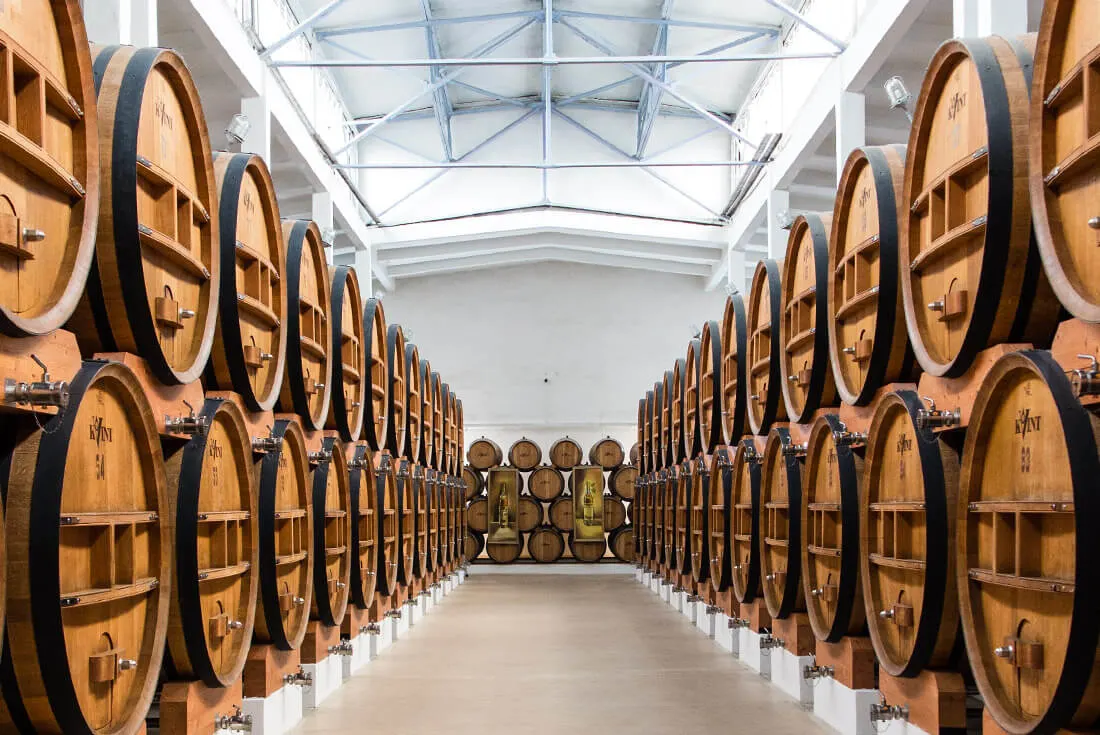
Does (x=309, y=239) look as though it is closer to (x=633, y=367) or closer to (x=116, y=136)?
(x=116, y=136)

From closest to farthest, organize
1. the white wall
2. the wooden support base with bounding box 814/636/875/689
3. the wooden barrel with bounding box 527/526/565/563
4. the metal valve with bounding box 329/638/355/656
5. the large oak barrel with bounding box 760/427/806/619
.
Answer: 1. the wooden support base with bounding box 814/636/875/689
2. the large oak barrel with bounding box 760/427/806/619
3. the metal valve with bounding box 329/638/355/656
4. the wooden barrel with bounding box 527/526/565/563
5. the white wall

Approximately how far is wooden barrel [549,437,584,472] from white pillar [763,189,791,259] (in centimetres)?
685

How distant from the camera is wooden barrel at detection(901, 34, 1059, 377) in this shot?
331 centimetres

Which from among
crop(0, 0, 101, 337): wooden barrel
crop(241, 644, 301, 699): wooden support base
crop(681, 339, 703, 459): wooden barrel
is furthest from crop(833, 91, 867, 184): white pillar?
crop(0, 0, 101, 337): wooden barrel

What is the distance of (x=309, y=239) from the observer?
585cm

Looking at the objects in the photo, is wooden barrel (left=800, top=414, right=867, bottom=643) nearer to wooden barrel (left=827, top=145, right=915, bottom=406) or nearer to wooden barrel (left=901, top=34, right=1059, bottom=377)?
wooden barrel (left=827, top=145, right=915, bottom=406)

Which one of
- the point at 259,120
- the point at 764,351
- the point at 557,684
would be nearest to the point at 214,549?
the point at 557,684

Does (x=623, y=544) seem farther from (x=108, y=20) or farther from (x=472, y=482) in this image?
(x=108, y=20)

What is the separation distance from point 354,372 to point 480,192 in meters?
12.3

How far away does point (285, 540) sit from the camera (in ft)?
17.0

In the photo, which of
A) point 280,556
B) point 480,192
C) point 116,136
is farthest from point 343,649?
point 480,192

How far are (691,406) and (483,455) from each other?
8221 mm

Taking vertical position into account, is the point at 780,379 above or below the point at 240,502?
above

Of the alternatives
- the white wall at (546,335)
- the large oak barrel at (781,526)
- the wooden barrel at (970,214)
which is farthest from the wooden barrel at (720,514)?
the white wall at (546,335)
